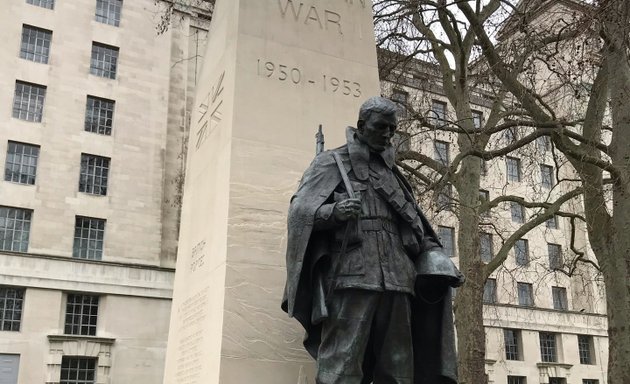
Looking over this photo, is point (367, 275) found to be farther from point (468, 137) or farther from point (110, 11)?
point (110, 11)

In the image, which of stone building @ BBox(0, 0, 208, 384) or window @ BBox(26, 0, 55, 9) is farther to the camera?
window @ BBox(26, 0, 55, 9)

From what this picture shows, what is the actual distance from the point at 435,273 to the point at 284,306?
3.63 feet

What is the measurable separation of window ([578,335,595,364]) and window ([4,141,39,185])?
113 ft

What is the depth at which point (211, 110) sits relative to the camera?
7426mm

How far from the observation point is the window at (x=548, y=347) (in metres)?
44.4

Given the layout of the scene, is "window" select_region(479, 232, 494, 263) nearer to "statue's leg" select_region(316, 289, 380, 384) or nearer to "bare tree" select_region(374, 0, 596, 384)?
"bare tree" select_region(374, 0, 596, 384)

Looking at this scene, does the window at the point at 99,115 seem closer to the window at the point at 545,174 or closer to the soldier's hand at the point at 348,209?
the window at the point at 545,174

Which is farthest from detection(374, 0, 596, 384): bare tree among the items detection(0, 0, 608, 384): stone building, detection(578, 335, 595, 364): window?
detection(578, 335, 595, 364): window

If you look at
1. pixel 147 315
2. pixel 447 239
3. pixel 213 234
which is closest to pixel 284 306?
pixel 213 234

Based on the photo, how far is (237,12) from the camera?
23.0 feet

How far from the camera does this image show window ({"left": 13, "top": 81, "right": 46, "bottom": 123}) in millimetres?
31344

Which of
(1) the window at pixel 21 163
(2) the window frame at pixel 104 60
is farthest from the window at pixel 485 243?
(1) the window at pixel 21 163

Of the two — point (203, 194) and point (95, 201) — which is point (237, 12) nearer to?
point (203, 194)

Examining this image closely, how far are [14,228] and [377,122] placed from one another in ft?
92.3
